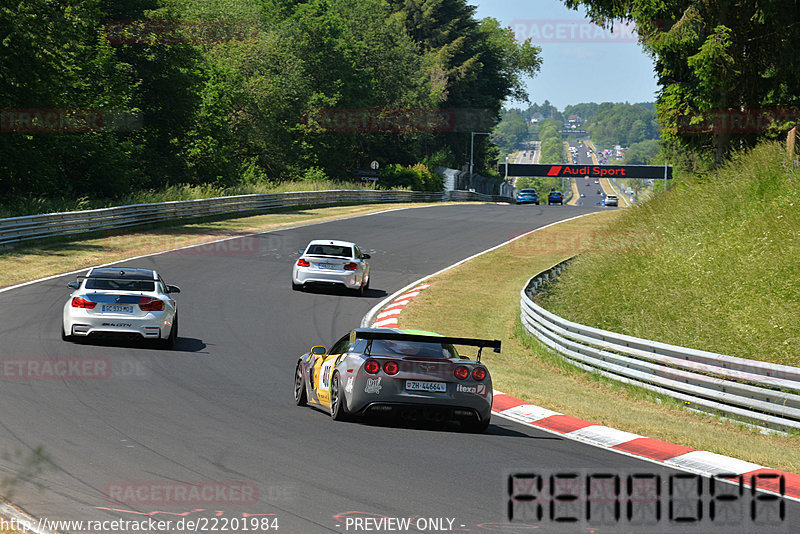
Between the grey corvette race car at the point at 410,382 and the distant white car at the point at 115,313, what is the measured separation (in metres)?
5.97

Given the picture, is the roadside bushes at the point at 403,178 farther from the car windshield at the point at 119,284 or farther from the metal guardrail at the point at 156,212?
the car windshield at the point at 119,284

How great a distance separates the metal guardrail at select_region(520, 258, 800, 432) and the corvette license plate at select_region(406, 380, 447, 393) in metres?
4.81

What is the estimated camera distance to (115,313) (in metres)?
16.2

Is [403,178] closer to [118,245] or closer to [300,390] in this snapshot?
[118,245]

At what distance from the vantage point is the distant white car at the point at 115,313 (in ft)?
52.8

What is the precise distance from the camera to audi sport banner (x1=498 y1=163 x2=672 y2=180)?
393 ft

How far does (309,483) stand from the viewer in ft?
27.0

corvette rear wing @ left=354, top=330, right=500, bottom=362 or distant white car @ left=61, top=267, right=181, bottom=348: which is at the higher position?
corvette rear wing @ left=354, top=330, right=500, bottom=362

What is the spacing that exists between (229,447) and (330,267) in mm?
16737

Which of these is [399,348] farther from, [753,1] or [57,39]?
[57,39]

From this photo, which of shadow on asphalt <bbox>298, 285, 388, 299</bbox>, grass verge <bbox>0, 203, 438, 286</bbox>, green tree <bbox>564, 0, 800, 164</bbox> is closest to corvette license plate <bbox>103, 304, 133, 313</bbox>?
grass verge <bbox>0, 203, 438, 286</bbox>

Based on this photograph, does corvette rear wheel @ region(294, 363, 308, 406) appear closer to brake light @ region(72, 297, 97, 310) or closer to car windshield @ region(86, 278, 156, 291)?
brake light @ region(72, 297, 97, 310)

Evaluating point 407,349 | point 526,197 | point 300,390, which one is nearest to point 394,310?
point 300,390

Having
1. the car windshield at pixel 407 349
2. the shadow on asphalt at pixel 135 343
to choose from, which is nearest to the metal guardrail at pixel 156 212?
the shadow on asphalt at pixel 135 343
